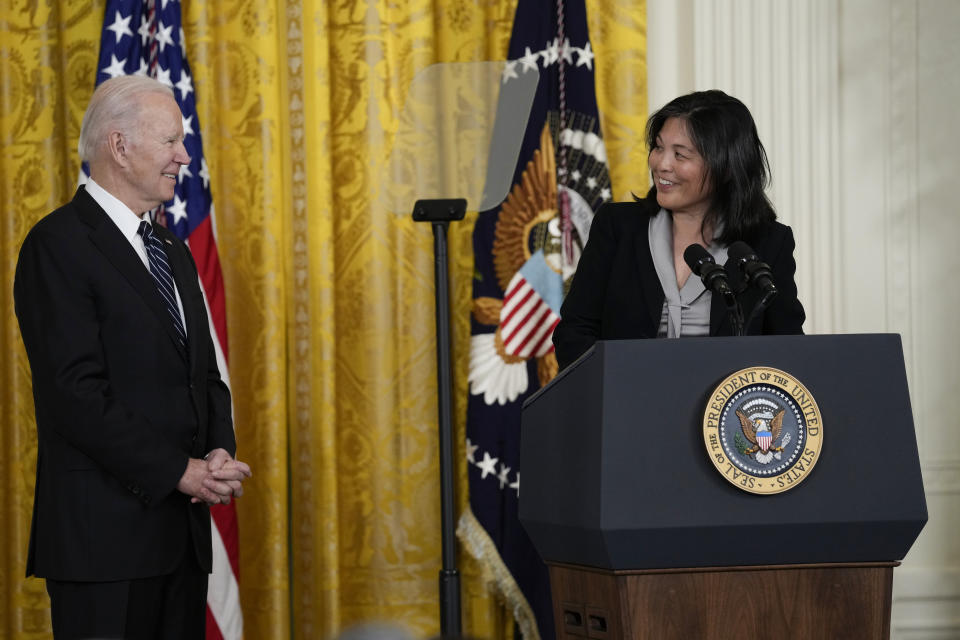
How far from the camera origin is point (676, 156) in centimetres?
252

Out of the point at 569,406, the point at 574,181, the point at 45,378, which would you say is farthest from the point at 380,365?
the point at 569,406

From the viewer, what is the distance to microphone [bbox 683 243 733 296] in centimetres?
185

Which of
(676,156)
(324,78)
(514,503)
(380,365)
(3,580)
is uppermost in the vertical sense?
(324,78)

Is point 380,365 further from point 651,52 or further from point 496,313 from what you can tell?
point 651,52

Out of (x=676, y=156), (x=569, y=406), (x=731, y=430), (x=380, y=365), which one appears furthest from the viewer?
(x=380, y=365)

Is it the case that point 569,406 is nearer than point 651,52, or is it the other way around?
point 569,406

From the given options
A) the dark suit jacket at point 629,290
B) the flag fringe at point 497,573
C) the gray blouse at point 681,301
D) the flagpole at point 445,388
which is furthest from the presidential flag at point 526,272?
the gray blouse at point 681,301

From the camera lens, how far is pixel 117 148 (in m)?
2.41

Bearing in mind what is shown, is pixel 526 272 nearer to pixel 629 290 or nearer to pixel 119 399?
pixel 629 290

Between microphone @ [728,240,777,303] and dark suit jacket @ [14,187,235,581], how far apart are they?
1243mm

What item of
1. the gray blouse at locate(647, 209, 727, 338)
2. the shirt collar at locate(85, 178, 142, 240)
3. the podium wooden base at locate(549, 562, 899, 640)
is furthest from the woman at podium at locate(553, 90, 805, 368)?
the shirt collar at locate(85, 178, 142, 240)

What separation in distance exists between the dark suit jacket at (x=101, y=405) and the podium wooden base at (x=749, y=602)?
1.07 m

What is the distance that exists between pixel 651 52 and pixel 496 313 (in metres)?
1.18

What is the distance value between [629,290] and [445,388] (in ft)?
2.84
